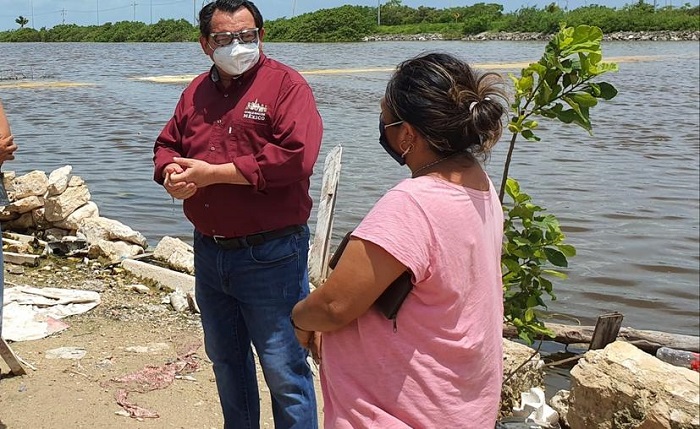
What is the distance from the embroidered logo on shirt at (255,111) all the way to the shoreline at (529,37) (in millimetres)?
55189

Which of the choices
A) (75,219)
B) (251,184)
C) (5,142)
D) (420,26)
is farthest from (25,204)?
(420,26)

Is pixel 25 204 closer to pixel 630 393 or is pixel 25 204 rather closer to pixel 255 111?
pixel 255 111

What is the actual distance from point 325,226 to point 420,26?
78419 mm

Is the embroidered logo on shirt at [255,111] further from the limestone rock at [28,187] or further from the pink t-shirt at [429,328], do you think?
the limestone rock at [28,187]

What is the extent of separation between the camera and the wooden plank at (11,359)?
4340 millimetres

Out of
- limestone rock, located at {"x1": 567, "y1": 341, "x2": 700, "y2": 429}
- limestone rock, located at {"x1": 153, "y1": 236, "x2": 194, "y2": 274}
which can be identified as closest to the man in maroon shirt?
limestone rock, located at {"x1": 567, "y1": 341, "x2": 700, "y2": 429}

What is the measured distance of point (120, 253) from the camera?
7422 mm

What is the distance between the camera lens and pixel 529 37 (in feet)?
224

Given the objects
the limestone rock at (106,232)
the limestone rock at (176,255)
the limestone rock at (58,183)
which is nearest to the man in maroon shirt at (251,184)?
the limestone rock at (176,255)

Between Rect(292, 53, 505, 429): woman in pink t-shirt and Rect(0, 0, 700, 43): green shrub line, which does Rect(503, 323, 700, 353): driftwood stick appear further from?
Rect(0, 0, 700, 43): green shrub line

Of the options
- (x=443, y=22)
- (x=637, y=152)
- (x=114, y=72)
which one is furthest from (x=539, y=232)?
(x=443, y=22)

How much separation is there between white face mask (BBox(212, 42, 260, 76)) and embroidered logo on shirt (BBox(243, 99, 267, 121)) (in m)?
0.14

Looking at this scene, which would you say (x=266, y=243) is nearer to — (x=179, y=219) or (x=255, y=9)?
(x=255, y=9)

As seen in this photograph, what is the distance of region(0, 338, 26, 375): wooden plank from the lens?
4.34 m
